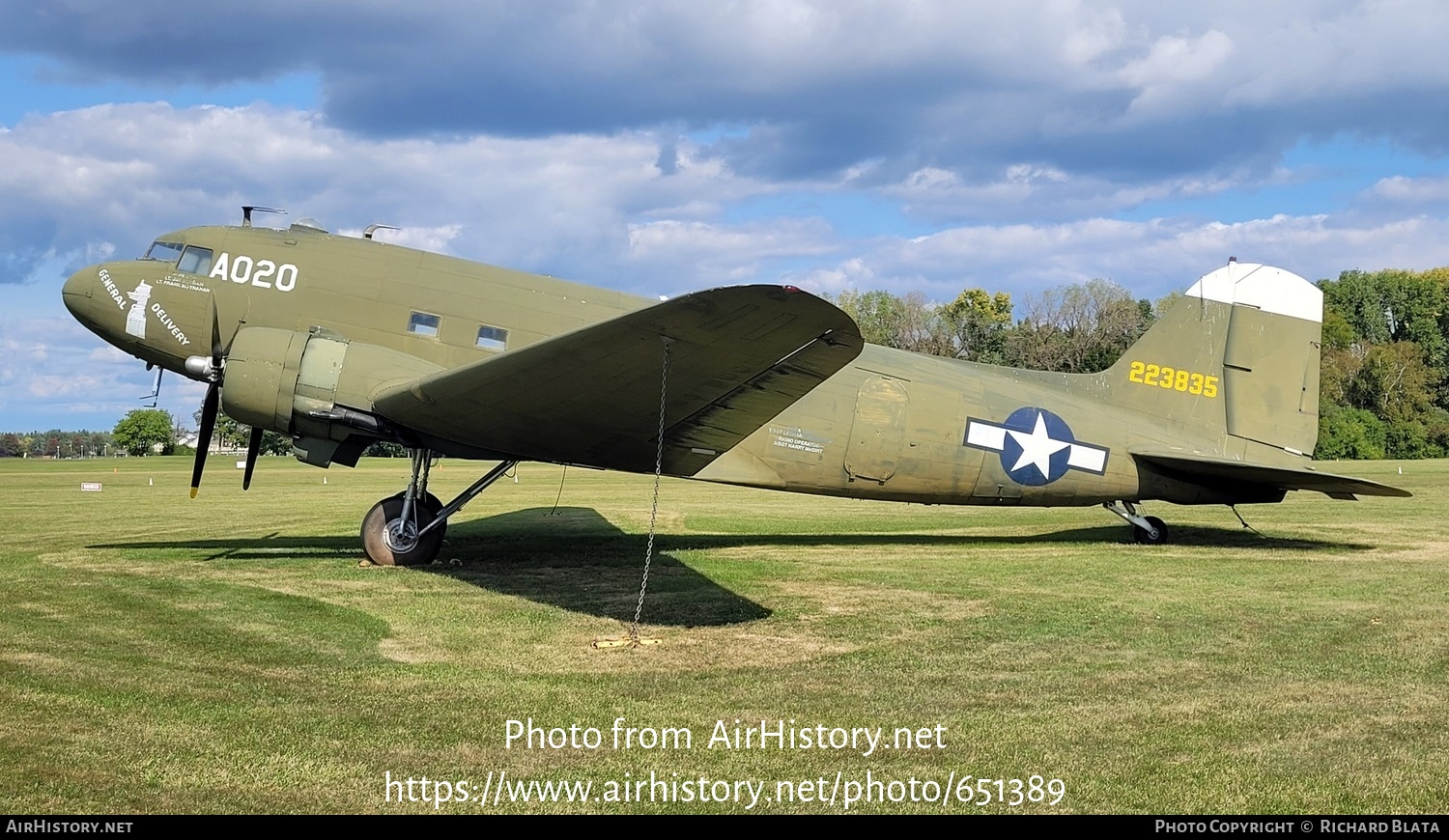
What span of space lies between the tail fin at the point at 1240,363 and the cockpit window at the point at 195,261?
1192 cm

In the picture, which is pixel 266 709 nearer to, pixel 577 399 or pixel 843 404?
pixel 577 399

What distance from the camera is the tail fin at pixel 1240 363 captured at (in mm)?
14672

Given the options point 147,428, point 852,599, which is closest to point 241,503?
point 852,599

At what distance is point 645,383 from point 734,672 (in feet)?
9.02

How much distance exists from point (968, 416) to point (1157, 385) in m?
3.23

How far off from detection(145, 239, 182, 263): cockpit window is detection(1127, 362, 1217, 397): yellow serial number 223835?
12.6 metres

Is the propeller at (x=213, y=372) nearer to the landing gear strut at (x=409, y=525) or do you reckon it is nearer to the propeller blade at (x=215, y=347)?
the propeller blade at (x=215, y=347)

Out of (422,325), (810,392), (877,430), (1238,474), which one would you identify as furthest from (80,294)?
(1238,474)

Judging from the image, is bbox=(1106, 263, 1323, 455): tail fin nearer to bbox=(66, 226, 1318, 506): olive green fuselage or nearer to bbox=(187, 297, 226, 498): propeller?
bbox=(66, 226, 1318, 506): olive green fuselage

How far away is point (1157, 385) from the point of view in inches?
586

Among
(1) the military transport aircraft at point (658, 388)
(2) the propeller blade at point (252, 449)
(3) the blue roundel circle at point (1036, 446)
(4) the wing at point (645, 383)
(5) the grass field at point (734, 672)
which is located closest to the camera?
(5) the grass field at point (734, 672)

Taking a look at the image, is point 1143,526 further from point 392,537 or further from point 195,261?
point 195,261

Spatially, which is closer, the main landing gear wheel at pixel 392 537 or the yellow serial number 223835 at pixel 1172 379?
the main landing gear wheel at pixel 392 537

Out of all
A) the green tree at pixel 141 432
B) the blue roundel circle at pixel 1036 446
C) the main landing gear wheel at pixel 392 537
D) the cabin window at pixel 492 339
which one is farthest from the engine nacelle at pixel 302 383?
the green tree at pixel 141 432
